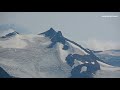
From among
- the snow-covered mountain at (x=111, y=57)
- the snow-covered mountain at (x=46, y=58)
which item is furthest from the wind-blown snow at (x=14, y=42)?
the snow-covered mountain at (x=111, y=57)

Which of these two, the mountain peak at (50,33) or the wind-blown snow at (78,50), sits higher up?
the mountain peak at (50,33)

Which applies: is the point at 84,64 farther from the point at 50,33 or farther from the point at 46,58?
the point at 50,33

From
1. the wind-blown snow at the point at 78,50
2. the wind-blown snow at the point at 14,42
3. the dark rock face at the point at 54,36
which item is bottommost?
the wind-blown snow at the point at 78,50

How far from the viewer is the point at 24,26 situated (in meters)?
2.85

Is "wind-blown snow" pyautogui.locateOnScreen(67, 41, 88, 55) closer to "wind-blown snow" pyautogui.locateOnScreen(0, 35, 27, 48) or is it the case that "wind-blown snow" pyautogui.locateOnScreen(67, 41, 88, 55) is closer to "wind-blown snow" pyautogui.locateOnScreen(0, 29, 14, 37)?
"wind-blown snow" pyautogui.locateOnScreen(0, 35, 27, 48)

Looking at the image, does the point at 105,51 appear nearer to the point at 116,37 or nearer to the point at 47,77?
the point at 116,37

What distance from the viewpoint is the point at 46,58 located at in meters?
2.83

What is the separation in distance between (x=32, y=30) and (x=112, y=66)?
1.19 meters

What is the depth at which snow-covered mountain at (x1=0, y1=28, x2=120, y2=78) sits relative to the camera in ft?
9.17

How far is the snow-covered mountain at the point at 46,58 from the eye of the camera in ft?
9.17

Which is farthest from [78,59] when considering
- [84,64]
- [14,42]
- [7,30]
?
[7,30]

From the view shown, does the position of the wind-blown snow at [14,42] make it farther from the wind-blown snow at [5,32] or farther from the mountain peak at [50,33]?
the mountain peak at [50,33]
